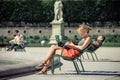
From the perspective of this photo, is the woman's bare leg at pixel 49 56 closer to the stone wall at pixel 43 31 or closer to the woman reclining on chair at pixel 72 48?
the woman reclining on chair at pixel 72 48

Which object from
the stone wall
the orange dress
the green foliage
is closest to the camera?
the orange dress

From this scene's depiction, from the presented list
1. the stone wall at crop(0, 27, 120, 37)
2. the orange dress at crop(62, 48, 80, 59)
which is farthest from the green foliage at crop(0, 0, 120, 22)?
the orange dress at crop(62, 48, 80, 59)

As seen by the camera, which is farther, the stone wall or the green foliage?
the green foliage

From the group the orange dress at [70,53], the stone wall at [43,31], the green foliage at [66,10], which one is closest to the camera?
the orange dress at [70,53]

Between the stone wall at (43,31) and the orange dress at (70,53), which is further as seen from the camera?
the stone wall at (43,31)

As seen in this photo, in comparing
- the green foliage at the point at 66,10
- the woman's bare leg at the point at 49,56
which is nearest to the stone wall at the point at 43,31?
the green foliage at the point at 66,10

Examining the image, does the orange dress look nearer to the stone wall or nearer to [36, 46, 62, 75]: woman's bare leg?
[36, 46, 62, 75]: woman's bare leg

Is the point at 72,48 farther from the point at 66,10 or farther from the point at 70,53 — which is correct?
the point at 66,10

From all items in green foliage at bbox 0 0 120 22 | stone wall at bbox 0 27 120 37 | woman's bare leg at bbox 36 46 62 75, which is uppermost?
woman's bare leg at bbox 36 46 62 75

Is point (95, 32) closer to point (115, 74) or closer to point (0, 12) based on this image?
point (0, 12)

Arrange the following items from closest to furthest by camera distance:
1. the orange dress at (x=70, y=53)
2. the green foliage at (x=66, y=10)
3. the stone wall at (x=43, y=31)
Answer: the orange dress at (x=70, y=53) < the stone wall at (x=43, y=31) < the green foliage at (x=66, y=10)

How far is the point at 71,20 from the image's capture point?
5228 cm

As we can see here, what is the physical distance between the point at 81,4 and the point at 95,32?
6.04m

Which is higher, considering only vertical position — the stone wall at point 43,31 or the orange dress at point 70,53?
the orange dress at point 70,53
